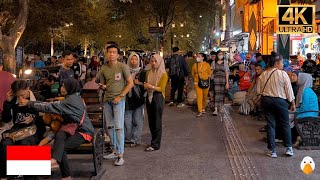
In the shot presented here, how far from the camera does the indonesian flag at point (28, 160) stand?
397cm

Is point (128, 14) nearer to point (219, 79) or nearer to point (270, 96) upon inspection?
point (219, 79)

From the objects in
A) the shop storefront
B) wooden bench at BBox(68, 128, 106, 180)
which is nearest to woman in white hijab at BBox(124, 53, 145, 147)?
wooden bench at BBox(68, 128, 106, 180)

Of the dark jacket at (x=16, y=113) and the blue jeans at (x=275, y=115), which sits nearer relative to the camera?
the dark jacket at (x=16, y=113)

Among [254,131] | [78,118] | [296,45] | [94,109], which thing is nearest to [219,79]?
[254,131]

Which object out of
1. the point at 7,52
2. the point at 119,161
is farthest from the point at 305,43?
the point at 119,161

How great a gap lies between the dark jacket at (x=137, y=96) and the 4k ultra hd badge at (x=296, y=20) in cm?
423

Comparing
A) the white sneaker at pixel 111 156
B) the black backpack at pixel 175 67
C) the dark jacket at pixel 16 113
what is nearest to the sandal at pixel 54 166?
the dark jacket at pixel 16 113

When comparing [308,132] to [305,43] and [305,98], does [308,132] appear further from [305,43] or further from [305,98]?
[305,43]

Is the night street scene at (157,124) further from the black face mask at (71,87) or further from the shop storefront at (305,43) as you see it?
the shop storefront at (305,43)

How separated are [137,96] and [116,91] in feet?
3.85

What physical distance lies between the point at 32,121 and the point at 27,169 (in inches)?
70.3

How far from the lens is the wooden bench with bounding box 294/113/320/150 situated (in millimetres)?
7844

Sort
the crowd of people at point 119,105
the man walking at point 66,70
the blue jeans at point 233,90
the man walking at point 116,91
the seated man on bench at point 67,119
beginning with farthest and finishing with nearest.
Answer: the blue jeans at point 233,90 → the man walking at point 66,70 → the man walking at point 116,91 → the crowd of people at point 119,105 → the seated man on bench at point 67,119

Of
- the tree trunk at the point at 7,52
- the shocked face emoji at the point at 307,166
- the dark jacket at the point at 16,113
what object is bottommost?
the shocked face emoji at the point at 307,166
